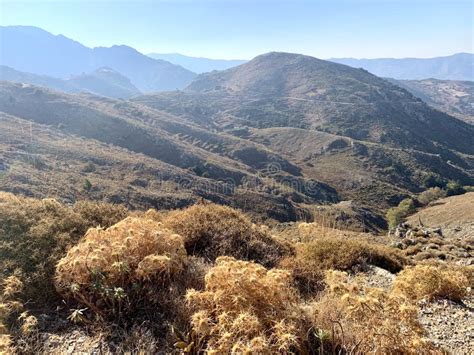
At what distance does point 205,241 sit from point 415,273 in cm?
394

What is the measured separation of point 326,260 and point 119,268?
180 inches

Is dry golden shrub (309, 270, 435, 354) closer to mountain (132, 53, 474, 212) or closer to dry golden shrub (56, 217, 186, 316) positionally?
dry golden shrub (56, 217, 186, 316)

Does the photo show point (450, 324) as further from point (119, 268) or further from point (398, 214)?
point (398, 214)

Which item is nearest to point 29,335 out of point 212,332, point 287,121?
point 212,332

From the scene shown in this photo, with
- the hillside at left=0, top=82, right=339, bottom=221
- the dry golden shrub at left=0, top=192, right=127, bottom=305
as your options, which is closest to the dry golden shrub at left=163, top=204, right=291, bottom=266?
the dry golden shrub at left=0, top=192, right=127, bottom=305

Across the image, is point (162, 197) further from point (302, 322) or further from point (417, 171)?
point (417, 171)

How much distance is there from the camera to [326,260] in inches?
278

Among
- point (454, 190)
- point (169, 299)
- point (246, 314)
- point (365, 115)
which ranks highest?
point (246, 314)

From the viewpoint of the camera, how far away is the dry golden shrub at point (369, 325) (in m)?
3.27

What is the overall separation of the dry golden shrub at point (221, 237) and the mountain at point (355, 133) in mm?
69110

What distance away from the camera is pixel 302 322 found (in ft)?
12.3

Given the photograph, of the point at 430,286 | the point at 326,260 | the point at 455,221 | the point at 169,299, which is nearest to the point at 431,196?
the point at 455,221

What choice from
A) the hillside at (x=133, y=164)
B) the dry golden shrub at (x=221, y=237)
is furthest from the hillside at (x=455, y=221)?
the dry golden shrub at (x=221, y=237)

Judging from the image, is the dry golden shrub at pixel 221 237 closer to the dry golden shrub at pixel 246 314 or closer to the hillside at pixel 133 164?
the dry golden shrub at pixel 246 314
